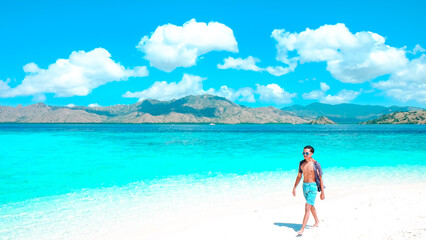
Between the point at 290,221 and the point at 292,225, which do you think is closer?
the point at 292,225

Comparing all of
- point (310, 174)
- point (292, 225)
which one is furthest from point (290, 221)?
point (310, 174)

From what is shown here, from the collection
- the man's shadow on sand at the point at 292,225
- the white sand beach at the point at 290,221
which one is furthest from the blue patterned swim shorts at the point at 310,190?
the man's shadow on sand at the point at 292,225

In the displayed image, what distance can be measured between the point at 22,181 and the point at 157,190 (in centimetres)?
1283

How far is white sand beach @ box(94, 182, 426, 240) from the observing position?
31.3 ft

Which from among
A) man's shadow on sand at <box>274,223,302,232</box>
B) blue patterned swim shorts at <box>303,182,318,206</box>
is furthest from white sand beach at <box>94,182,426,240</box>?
blue patterned swim shorts at <box>303,182,318,206</box>

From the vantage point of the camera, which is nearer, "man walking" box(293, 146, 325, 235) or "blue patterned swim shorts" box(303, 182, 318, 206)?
"man walking" box(293, 146, 325, 235)

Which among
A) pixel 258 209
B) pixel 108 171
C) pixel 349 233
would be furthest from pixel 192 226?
pixel 108 171

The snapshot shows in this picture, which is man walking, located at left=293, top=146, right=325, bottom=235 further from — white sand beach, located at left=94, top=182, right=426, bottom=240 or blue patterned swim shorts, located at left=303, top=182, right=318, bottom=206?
white sand beach, located at left=94, top=182, right=426, bottom=240

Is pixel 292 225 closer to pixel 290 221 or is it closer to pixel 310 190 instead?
pixel 290 221

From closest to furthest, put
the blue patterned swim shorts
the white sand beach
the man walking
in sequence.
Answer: the man walking, the blue patterned swim shorts, the white sand beach

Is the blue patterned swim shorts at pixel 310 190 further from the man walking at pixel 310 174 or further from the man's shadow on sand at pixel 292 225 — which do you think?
the man's shadow on sand at pixel 292 225

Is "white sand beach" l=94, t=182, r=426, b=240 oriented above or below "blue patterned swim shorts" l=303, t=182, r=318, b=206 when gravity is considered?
below

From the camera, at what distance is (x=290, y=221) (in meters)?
11.1

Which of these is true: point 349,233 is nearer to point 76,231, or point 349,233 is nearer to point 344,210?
point 344,210
